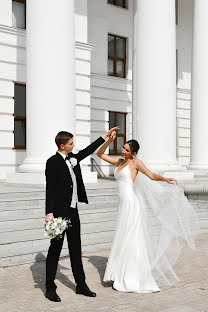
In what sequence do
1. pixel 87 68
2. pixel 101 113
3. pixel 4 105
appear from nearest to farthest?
pixel 4 105 → pixel 87 68 → pixel 101 113

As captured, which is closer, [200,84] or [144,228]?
[144,228]

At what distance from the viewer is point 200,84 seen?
18.9 metres

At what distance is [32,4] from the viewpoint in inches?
509

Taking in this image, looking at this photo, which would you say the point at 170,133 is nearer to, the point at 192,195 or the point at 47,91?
the point at 192,195

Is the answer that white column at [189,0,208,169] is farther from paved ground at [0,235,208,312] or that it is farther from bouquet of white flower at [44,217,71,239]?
bouquet of white flower at [44,217,71,239]

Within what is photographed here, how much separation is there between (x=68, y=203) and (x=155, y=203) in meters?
1.70

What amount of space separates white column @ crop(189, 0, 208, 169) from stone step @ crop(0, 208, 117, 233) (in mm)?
8402

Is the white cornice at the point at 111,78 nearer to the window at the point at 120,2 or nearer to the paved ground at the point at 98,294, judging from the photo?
the window at the point at 120,2

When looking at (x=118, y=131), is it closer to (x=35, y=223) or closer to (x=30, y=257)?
(x=35, y=223)

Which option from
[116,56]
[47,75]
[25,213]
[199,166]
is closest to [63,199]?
[25,213]

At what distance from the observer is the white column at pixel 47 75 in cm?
1282

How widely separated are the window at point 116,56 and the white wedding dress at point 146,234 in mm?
16673

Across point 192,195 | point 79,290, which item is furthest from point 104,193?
point 79,290

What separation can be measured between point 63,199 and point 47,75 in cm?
763
